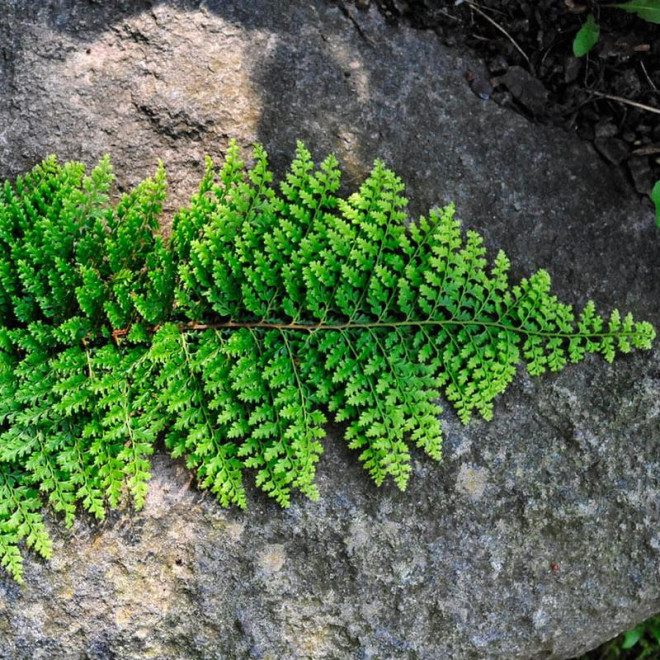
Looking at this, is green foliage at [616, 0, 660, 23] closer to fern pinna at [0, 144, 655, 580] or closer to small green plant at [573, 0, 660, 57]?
small green plant at [573, 0, 660, 57]

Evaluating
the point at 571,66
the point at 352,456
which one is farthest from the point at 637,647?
the point at 571,66

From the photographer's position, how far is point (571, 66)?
4.45 meters

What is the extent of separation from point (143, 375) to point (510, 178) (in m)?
2.23

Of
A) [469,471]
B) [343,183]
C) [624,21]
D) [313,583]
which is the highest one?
[624,21]

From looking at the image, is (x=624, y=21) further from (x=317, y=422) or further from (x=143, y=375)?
(x=143, y=375)

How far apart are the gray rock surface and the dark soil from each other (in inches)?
8.0

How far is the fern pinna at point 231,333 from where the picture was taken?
3.68 m

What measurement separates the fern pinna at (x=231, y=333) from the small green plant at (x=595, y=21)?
4.44 ft

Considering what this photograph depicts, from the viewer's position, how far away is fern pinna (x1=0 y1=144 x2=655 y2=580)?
368 centimetres

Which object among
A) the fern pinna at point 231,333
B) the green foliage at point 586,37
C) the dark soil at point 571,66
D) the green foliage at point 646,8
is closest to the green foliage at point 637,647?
the fern pinna at point 231,333

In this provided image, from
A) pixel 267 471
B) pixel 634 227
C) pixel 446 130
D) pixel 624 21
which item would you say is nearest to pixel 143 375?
pixel 267 471

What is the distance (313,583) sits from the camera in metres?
3.87

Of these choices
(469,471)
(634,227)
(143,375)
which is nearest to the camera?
(143,375)

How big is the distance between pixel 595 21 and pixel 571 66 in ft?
0.90
